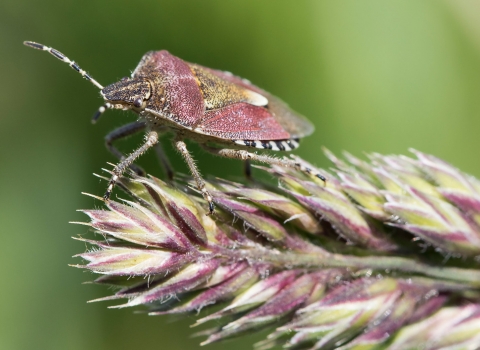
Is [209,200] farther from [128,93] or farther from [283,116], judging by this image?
[283,116]

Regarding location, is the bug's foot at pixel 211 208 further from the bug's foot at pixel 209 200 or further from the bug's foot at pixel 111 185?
the bug's foot at pixel 111 185

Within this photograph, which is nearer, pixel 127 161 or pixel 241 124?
pixel 127 161

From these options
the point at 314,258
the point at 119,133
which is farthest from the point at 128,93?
the point at 314,258

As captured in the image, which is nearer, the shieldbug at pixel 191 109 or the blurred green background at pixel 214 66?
the shieldbug at pixel 191 109

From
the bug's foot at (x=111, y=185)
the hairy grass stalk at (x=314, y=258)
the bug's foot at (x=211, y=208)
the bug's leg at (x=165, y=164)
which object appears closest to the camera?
the hairy grass stalk at (x=314, y=258)

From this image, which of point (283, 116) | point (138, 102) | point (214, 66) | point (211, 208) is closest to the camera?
point (211, 208)

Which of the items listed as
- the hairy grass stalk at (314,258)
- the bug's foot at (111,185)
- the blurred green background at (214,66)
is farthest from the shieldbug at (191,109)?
the blurred green background at (214,66)

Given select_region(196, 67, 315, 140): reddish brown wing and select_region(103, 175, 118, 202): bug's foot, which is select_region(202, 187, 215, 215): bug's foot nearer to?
select_region(103, 175, 118, 202): bug's foot
